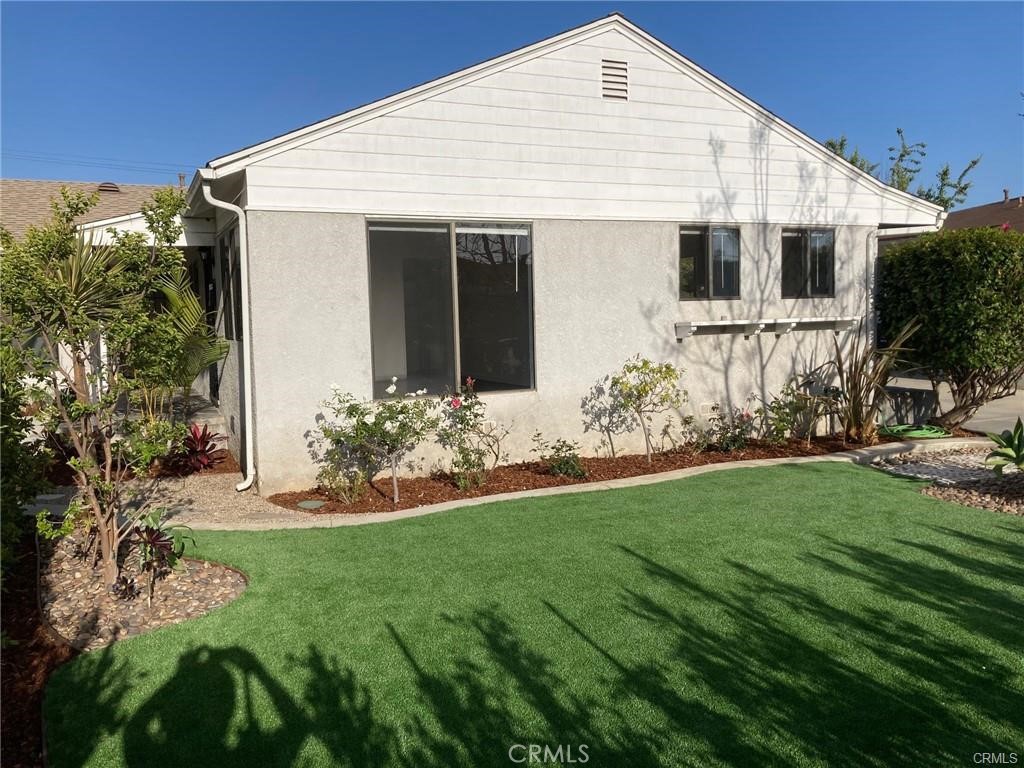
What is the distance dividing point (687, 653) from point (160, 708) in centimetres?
269

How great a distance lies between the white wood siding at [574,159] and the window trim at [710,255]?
137 mm

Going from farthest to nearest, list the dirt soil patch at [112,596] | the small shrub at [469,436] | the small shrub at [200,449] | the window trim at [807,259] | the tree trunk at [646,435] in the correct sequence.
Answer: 1. the window trim at [807,259]
2. the tree trunk at [646,435]
3. the small shrub at [200,449]
4. the small shrub at [469,436]
5. the dirt soil patch at [112,596]

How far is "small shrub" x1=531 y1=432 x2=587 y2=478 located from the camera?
868 cm

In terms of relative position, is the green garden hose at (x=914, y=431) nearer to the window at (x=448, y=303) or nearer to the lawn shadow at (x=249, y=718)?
the window at (x=448, y=303)

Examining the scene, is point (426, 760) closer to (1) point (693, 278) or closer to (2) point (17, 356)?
(2) point (17, 356)

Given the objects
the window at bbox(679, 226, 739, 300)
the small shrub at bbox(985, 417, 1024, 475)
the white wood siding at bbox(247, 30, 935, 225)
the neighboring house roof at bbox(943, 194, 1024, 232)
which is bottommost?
the small shrub at bbox(985, 417, 1024, 475)

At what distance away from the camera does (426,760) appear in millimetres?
3146

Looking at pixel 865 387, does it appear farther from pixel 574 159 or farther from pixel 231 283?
pixel 231 283

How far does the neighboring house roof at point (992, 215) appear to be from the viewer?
25219 millimetres

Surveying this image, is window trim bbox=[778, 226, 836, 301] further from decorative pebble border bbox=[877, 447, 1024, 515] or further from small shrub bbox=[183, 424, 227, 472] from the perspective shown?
small shrub bbox=[183, 424, 227, 472]

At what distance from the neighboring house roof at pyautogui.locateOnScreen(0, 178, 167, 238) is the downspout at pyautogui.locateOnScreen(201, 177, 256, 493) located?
729cm

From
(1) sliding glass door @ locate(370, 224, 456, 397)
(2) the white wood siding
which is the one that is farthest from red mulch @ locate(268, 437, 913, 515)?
(2) the white wood siding

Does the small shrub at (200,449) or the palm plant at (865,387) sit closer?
the small shrub at (200,449)

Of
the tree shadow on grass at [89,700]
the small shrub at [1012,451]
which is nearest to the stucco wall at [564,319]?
the small shrub at [1012,451]
